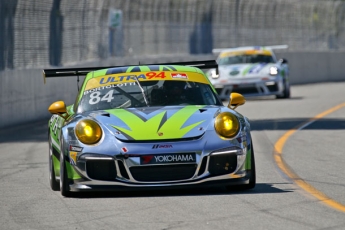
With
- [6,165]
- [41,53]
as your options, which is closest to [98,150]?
[6,165]

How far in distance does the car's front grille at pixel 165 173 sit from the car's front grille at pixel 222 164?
164 millimetres

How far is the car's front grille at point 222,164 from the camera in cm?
848

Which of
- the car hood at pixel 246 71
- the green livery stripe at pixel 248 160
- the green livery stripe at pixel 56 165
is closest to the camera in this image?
the green livery stripe at pixel 248 160

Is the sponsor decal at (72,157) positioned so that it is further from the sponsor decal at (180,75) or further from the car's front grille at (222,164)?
the sponsor decal at (180,75)

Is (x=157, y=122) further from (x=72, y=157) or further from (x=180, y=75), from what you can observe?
(x=180, y=75)

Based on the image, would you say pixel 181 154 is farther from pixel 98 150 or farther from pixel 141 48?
pixel 141 48

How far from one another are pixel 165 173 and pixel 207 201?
0.48 m

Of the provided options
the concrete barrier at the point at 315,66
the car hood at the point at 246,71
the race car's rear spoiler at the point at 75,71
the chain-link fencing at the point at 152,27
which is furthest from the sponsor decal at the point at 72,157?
the concrete barrier at the point at 315,66

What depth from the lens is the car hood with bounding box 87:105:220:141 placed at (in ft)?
27.8

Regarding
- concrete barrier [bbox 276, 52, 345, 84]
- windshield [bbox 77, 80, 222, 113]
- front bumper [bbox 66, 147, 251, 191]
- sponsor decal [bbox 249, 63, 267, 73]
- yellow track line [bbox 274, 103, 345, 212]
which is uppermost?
windshield [bbox 77, 80, 222, 113]

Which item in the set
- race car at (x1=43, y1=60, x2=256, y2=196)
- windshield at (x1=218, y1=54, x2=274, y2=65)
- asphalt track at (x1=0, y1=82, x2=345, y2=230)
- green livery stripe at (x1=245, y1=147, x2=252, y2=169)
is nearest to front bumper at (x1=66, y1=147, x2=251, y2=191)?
race car at (x1=43, y1=60, x2=256, y2=196)

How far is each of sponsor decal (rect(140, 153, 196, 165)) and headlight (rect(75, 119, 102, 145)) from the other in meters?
0.46

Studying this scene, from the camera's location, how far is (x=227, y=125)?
28.3ft

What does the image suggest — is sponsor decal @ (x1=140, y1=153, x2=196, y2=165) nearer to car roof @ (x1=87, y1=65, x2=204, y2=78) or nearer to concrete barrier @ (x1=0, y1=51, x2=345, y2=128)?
car roof @ (x1=87, y1=65, x2=204, y2=78)
